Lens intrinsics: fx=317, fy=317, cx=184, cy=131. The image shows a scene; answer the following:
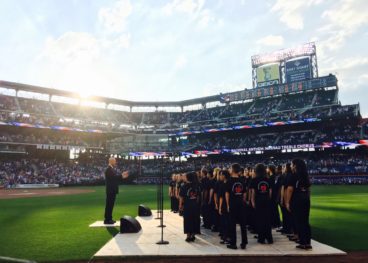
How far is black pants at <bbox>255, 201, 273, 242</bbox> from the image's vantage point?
8516 millimetres

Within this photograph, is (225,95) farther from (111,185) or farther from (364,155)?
(111,185)

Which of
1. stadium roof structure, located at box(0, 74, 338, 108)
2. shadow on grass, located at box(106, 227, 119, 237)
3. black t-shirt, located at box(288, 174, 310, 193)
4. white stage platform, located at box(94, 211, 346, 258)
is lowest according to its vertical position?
shadow on grass, located at box(106, 227, 119, 237)

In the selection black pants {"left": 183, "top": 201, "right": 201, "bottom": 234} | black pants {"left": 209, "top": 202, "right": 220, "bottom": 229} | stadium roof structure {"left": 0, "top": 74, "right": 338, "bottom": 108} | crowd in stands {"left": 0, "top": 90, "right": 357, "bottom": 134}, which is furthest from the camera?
stadium roof structure {"left": 0, "top": 74, "right": 338, "bottom": 108}

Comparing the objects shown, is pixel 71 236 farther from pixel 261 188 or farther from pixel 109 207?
pixel 261 188

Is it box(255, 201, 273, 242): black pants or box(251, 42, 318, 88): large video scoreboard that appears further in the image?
box(251, 42, 318, 88): large video scoreboard

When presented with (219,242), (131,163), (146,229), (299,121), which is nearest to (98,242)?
(146,229)

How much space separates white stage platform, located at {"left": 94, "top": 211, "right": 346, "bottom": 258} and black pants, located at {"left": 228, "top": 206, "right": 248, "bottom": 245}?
27cm

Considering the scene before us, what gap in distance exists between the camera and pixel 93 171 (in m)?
57.3

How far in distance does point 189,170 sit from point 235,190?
3.89 meters

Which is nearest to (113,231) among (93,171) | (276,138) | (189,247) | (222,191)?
(189,247)

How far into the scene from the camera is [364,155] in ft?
162

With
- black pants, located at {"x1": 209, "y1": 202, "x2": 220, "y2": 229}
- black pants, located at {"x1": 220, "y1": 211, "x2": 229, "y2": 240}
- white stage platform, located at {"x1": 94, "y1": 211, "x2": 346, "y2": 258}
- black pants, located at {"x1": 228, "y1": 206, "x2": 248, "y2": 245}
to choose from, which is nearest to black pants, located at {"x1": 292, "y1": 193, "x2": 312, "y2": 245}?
white stage platform, located at {"x1": 94, "y1": 211, "x2": 346, "y2": 258}

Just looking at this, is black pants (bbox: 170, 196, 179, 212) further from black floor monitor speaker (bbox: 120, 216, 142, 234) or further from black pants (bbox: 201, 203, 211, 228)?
black floor monitor speaker (bbox: 120, 216, 142, 234)

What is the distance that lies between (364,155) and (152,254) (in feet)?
168
